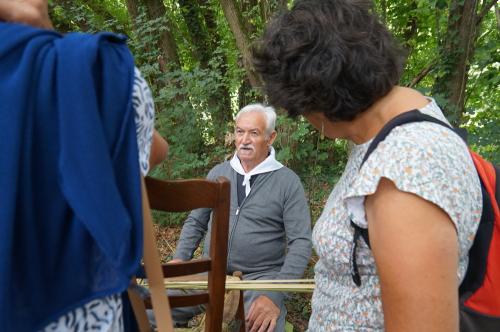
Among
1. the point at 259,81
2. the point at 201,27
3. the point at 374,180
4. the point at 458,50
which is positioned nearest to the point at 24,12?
the point at 374,180

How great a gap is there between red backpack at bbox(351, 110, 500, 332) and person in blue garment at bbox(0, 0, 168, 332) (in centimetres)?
55

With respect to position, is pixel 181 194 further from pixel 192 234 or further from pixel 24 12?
pixel 192 234

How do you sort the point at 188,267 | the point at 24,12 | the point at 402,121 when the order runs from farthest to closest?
the point at 188,267, the point at 402,121, the point at 24,12

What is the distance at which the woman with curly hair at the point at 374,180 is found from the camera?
0.80 metres

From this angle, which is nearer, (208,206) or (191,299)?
(208,206)

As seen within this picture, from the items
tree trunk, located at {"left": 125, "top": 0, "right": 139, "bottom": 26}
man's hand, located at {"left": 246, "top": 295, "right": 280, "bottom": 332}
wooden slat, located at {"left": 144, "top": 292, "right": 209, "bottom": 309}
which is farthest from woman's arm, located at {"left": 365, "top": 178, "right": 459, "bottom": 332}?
tree trunk, located at {"left": 125, "top": 0, "right": 139, "bottom": 26}

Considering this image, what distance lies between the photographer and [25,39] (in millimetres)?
646

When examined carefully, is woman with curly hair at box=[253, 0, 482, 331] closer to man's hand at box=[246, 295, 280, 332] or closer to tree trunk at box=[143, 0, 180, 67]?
man's hand at box=[246, 295, 280, 332]

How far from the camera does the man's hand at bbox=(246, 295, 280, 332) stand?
2.11 metres

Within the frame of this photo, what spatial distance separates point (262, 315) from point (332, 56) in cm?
155

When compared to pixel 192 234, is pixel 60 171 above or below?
above

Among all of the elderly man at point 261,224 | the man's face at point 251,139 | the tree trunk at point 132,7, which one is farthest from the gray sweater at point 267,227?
the tree trunk at point 132,7

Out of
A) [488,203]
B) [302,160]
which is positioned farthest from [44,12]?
[302,160]

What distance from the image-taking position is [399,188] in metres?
0.82
